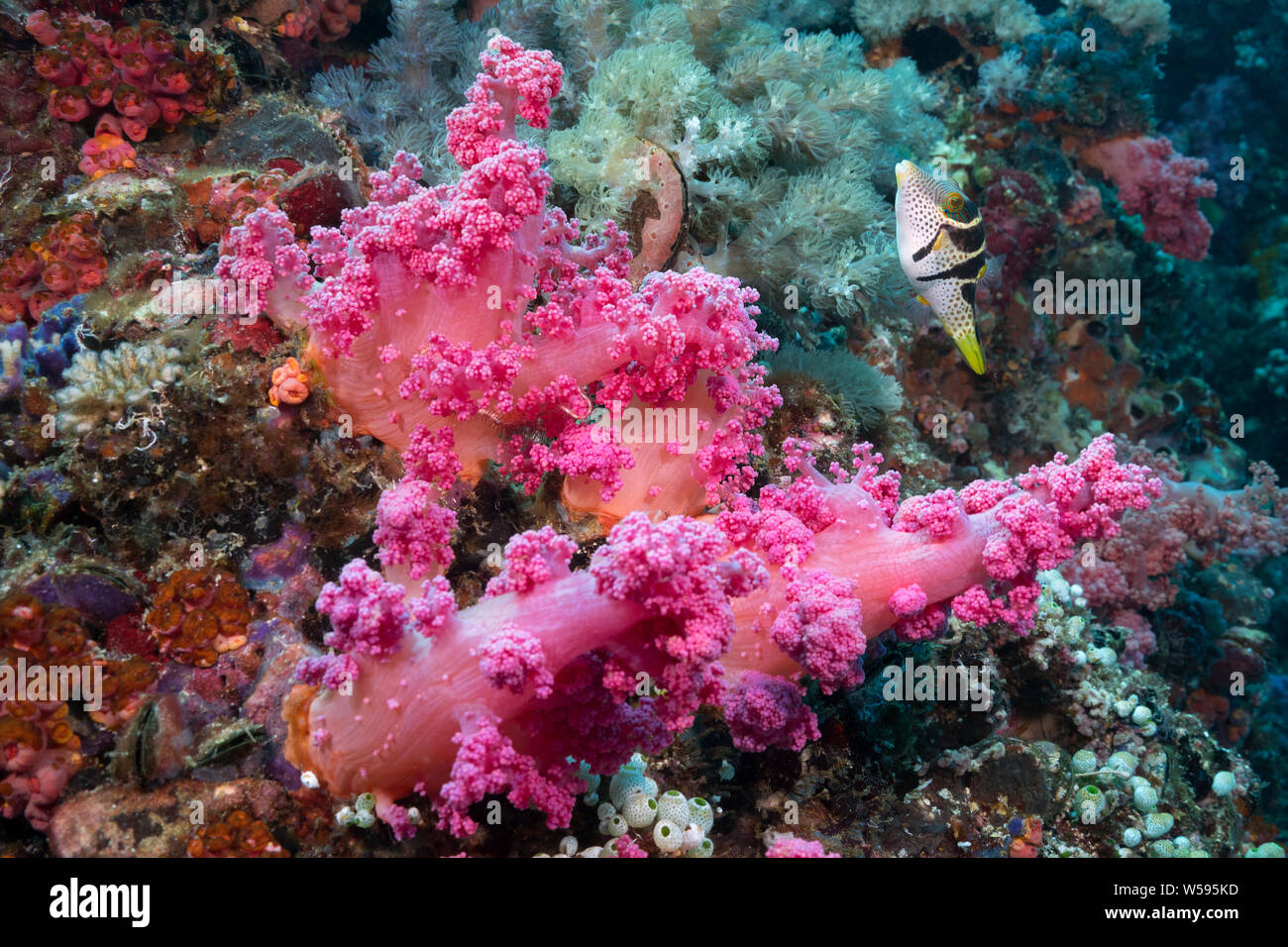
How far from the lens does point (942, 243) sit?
13.1 ft

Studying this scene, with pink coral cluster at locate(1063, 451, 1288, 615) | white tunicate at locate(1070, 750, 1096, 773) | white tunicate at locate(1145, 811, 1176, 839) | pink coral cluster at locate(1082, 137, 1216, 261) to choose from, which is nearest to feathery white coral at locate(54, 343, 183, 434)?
white tunicate at locate(1070, 750, 1096, 773)

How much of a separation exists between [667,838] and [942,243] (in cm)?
328

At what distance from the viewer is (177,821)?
2.39 m

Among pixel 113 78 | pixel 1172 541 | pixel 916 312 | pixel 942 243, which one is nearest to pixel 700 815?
pixel 942 243

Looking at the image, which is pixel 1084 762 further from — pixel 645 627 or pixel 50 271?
pixel 50 271

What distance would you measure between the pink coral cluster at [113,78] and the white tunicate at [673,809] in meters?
4.20

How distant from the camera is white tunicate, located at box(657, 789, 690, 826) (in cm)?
275

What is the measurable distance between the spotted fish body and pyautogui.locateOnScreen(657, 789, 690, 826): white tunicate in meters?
2.96

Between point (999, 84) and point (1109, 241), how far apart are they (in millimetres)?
2362

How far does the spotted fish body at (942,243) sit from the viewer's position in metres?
3.98

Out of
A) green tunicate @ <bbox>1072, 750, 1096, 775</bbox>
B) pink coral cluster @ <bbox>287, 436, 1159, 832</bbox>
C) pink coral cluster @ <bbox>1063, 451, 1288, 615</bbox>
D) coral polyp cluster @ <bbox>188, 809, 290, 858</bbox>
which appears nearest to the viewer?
pink coral cluster @ <bbox>287, 436, 1159, 832</bbox>

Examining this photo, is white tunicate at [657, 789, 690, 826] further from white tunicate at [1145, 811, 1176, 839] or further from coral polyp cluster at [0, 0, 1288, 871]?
white tunicate at [1145, 811, 1176, 839]
